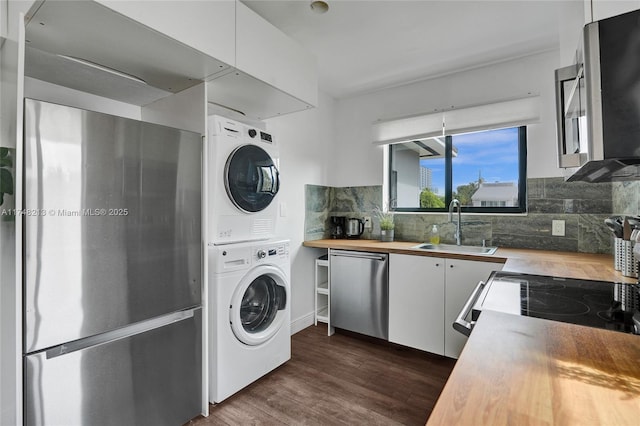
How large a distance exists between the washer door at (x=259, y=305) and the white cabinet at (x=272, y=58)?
122cm

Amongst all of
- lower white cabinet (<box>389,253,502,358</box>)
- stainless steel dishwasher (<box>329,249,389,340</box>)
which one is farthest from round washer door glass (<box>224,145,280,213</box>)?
lower white cabinet (<box>389,253,502,358</box>)

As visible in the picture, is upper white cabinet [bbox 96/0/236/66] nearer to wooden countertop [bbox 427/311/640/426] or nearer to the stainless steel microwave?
the stainless steel microwave

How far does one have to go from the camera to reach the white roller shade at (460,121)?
255 centimetres

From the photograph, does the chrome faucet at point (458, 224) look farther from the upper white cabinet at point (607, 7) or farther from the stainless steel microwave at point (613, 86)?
the stainless steel microwave at point (613, 86)

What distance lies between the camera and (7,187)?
120 cm

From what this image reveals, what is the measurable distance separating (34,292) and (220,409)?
1.22 m

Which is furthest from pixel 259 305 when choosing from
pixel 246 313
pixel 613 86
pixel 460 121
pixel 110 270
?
pixel 460 121

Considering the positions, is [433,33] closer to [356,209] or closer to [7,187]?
[356,209]

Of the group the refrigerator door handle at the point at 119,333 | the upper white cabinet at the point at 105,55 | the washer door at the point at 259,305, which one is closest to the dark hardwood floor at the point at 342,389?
the washer door at the point at 259,305

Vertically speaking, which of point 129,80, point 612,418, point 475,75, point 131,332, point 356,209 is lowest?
point 131,332

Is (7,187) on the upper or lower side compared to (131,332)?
upper

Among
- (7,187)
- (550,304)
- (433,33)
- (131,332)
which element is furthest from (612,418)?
(433,33)

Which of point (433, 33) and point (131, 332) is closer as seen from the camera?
point (131, 332)

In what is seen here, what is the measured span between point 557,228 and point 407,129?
1.53 m
